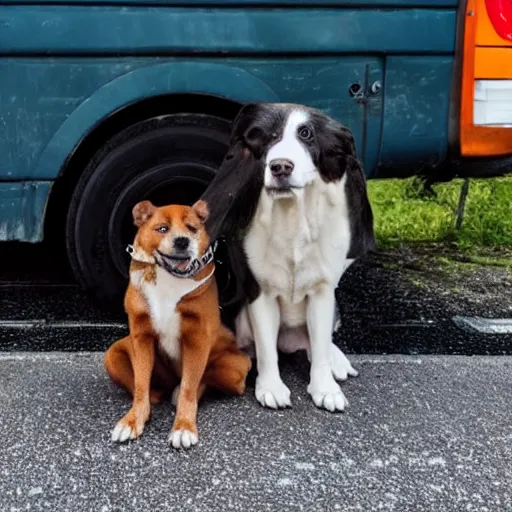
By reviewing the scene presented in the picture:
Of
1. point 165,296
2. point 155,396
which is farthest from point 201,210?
point 155,396

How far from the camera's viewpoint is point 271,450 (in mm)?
2215

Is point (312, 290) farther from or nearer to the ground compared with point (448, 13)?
nearer to the ground

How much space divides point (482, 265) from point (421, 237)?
0.82 m

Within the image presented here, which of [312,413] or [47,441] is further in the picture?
[312,413]

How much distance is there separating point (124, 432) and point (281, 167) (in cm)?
90

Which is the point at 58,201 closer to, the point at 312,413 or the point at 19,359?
the point at 19,359

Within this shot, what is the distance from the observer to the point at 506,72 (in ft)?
10.0

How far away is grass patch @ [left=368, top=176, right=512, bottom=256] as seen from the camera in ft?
17.2

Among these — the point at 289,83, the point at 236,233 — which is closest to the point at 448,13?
the point at 289,83

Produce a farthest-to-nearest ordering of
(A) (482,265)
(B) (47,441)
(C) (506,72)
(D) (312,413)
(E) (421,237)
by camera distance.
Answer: (E) (421,237) < (A) (482,265) < (C) (506,72) < (D) (312,413) < (B) (47,441)

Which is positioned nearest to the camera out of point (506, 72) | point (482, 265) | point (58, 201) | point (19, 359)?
point (19, 359)

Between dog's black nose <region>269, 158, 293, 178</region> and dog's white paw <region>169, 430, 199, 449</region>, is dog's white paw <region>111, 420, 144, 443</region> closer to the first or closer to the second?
dog's white paw <region>169, 430, 199, 449</region>

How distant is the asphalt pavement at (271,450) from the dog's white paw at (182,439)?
Result: 0.08 ft

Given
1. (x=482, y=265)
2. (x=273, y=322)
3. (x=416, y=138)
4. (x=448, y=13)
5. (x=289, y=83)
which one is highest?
(x=448, y=13)
